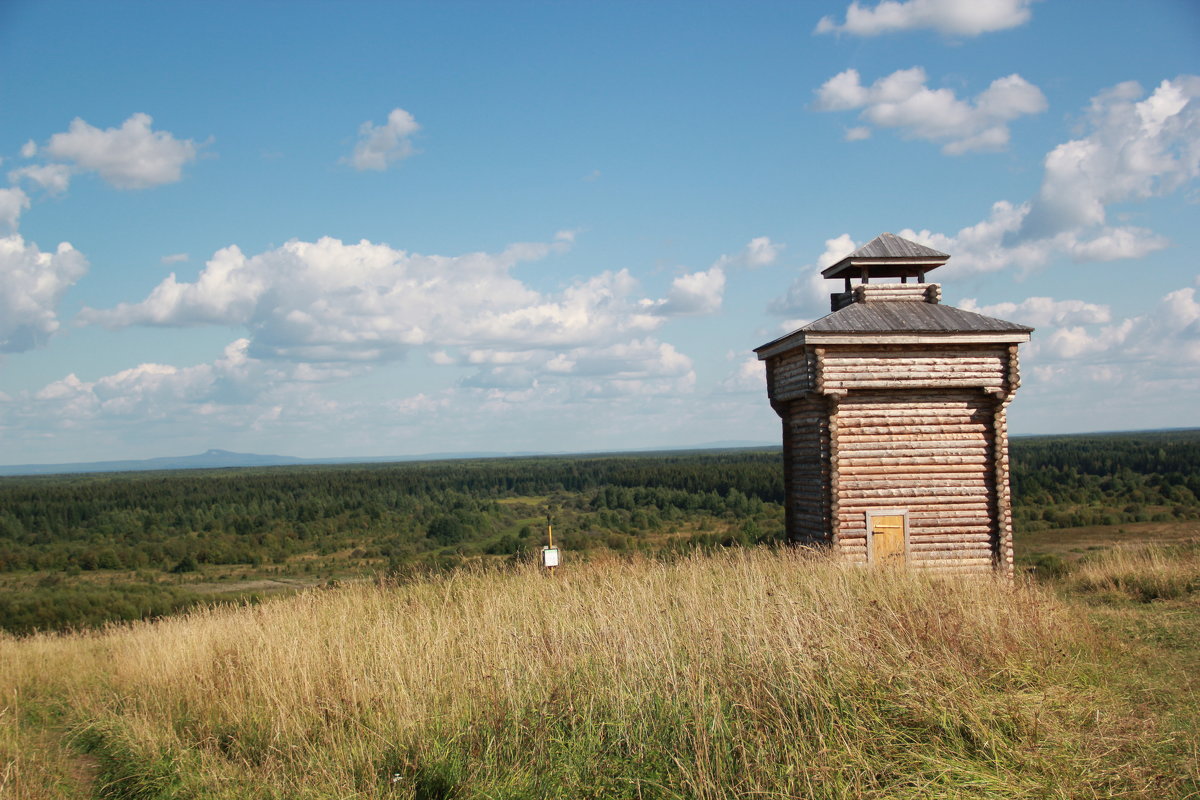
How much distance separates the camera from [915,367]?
13.4 metres

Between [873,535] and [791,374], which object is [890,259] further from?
[873,535]

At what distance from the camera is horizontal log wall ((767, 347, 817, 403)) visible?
13.2 metres

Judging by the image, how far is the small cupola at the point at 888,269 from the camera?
48.8ft

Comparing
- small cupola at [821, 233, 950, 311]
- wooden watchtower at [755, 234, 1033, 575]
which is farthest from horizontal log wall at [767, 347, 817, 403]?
small cupola at [821, 233, 950, 311]

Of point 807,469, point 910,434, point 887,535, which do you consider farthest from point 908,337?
point 887,535

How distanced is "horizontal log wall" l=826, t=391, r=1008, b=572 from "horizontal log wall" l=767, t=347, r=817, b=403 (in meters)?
0.70

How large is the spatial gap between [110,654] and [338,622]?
177 inches

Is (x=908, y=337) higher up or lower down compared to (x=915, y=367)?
higher up

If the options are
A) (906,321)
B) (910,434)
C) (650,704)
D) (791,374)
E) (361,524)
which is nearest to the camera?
(650,704)

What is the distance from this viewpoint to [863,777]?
4891 mm

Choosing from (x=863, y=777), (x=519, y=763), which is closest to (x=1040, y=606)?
(x=863, y=777)

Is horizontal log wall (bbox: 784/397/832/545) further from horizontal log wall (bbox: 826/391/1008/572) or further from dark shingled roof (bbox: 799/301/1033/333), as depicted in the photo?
dark shingled roof (bbox: 799/301/1033/333)

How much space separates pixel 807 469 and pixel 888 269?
4.21m

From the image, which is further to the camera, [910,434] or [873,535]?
[910,434]
